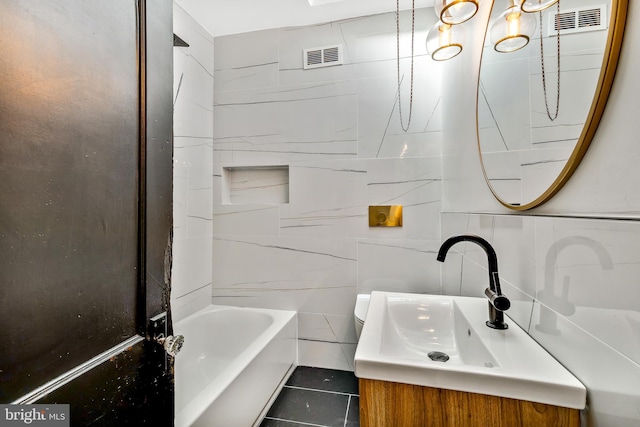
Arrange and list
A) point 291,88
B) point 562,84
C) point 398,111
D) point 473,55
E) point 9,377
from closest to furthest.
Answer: point 9,377, point 562,84, point 473,55, point 398,111, point 291,88

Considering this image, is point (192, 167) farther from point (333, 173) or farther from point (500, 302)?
point (500, 302)

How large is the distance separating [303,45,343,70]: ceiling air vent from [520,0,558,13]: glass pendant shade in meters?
1.38

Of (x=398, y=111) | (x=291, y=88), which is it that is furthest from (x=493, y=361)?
(x=291, y=88)

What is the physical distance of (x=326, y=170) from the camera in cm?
209

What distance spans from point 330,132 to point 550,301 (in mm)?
1649

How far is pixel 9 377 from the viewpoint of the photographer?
432 millimetres

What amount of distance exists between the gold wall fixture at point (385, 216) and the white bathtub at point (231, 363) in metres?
0.92

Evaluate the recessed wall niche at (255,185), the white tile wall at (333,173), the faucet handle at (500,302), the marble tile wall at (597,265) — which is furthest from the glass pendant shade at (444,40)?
the recessed wall niche at (255,185)

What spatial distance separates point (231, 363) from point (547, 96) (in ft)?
5.80

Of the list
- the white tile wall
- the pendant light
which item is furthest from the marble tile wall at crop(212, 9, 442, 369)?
the pendant light

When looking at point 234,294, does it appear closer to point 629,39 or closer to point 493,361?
point 493,361

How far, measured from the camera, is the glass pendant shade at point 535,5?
2.48 feet

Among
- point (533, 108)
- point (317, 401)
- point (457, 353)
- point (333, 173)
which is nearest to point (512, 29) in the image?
point (533, 108)

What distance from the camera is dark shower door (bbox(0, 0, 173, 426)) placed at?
1.46 feet
